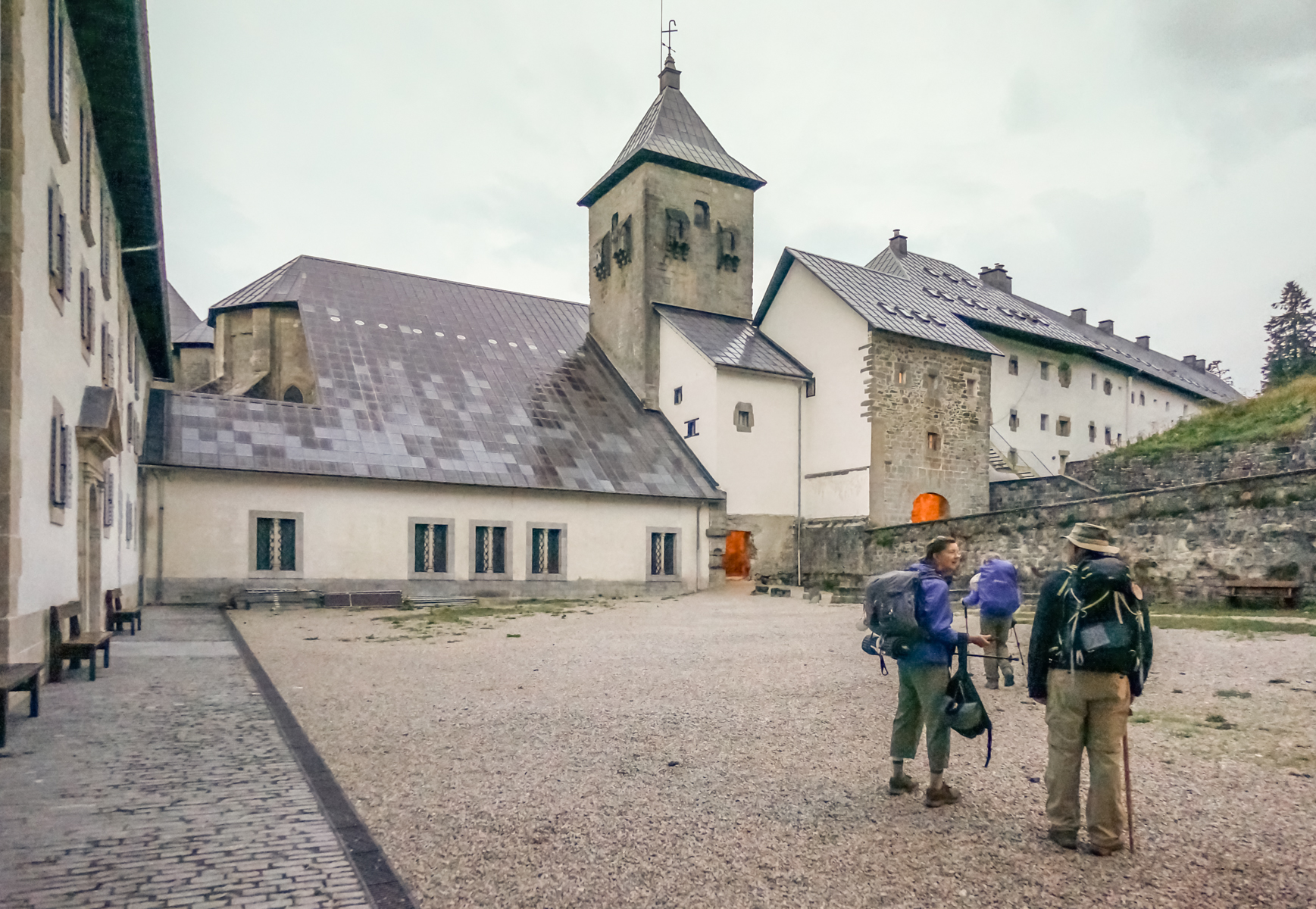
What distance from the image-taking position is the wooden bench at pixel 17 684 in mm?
6719

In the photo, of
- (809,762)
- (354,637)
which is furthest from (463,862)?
(354,637)

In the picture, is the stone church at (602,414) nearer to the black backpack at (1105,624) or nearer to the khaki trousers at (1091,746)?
the khaki trousers at (1091,746)

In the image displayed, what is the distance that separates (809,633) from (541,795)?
1072 cm

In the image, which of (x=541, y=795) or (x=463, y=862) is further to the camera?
(x=541, y=795)

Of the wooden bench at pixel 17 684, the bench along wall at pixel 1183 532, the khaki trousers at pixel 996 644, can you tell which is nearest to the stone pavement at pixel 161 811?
the wooden bench at pixel 17 684

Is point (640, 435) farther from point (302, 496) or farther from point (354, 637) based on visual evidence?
point (354, 637)

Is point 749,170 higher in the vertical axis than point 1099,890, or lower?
higher

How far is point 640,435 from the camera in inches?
1174

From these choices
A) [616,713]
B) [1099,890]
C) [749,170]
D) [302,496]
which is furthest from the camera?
[749,170]

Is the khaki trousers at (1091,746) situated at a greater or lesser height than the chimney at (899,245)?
lesser

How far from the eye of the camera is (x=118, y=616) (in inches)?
583

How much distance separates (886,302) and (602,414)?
1053cm

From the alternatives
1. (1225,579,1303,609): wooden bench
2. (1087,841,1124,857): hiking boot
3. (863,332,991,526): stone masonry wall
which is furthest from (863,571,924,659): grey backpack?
(863,332,991,526): stone masonry wall

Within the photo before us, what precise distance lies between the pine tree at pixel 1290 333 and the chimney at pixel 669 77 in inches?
1437
